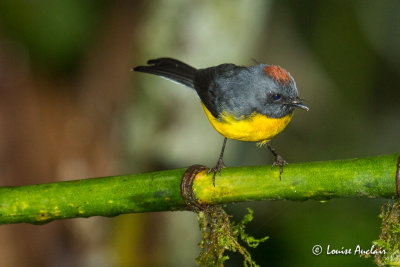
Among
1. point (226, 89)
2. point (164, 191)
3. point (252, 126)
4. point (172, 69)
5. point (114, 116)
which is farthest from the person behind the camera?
point (114, 116)

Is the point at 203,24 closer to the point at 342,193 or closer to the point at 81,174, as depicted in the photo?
the point at 81,174

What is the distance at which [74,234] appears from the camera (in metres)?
4.32

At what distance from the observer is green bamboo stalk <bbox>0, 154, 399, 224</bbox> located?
2.21 m

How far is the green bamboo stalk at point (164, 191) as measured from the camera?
2.21m

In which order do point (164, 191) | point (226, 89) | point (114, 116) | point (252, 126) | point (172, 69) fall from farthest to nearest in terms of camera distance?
point (114, 116) → point (172, 69) → point (226, 89) → point (252, 126) → point (164, 191)

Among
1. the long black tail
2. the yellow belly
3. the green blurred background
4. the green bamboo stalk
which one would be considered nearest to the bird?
the yellow belly

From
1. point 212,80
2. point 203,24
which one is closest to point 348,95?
point 203,24

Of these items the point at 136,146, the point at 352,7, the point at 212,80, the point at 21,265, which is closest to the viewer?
the point at 212,80

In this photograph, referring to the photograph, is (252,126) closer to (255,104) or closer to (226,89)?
(255,104)

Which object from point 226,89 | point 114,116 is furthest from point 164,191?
point 114,116

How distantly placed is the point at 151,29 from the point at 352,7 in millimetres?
2342

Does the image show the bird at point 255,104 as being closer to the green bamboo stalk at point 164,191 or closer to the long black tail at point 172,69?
the long black tail at point 172,69

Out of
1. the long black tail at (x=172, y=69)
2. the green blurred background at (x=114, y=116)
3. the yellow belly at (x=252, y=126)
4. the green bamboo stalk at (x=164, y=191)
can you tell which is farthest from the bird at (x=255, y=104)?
the green blurred background at (x=114, y=116)

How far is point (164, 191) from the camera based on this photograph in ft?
8.03
